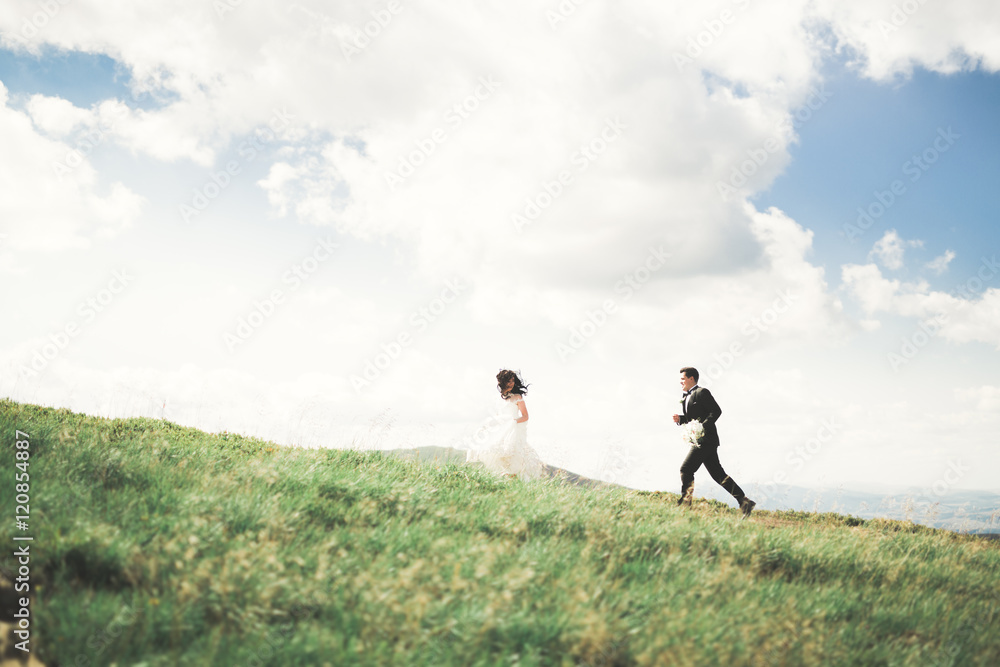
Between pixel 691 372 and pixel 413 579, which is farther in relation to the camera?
pixel 691 372

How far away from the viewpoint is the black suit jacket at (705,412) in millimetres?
10648

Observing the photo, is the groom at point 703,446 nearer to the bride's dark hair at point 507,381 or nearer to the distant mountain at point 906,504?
the distant mountain at point 906,504

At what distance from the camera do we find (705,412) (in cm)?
1079

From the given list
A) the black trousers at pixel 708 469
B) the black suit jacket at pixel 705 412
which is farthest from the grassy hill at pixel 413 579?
the black suit jacket at pixel 705 412

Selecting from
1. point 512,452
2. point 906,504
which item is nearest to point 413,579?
point 512,452

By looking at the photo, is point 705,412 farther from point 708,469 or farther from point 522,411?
point 522,411

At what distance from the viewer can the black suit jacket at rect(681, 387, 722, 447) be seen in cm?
1065

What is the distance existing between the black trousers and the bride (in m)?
2.93

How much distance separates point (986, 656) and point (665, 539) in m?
2.67

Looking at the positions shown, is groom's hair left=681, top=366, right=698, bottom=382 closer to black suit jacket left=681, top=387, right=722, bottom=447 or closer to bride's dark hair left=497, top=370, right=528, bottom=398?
black suit jacket left=681, top=387, right=722, bottom=447

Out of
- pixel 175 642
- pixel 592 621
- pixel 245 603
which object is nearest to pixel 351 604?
pixel 245 603

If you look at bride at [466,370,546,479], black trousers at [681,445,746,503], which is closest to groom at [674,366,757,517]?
black trousers at [681,445,746,503]

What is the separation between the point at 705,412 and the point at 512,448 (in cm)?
397

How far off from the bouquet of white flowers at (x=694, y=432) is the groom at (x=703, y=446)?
5 centimetres
